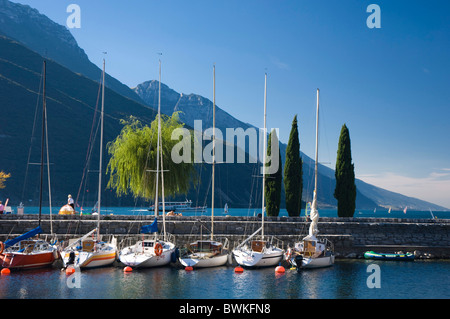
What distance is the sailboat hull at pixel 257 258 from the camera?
28125mm

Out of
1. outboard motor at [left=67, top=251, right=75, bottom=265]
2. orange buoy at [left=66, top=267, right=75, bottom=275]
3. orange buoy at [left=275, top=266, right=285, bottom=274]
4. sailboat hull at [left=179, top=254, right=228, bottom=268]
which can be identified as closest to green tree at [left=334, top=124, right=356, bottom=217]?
orange buoy at [left=275, top=266, right=285, bottom=274]

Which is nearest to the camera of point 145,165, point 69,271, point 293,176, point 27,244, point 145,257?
point 69,271

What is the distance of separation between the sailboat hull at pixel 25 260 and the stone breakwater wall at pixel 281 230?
461cm

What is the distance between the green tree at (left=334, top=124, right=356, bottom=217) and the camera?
3997 cm

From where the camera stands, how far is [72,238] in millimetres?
31438

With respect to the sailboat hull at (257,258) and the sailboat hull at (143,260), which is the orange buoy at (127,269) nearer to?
the sailboat hull at (143,260)

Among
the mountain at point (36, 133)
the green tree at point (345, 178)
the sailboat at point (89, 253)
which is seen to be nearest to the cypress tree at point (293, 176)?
the green tree at point (345, 178)

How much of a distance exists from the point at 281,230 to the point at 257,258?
6.33 meters

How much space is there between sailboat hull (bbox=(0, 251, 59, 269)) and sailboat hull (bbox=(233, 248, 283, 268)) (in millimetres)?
11836

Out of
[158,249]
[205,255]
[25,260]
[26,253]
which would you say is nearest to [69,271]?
[25,260]

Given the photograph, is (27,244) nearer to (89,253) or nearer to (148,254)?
(89,253)

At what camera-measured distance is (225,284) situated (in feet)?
76.8

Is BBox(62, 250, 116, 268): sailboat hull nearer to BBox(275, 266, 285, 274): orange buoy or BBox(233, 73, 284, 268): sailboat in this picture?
BBox(233, 73, 284, 268): sailboat
